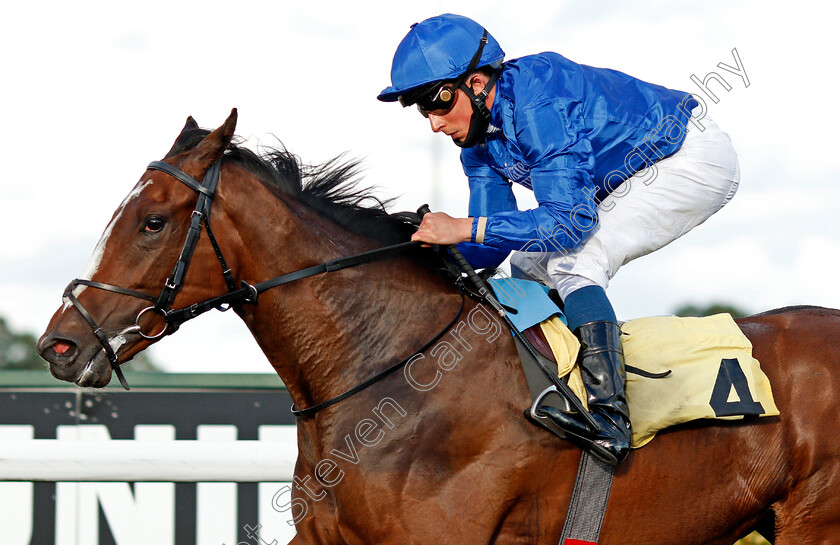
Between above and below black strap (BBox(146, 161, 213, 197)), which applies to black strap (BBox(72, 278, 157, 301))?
below

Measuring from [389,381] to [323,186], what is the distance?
725 mm

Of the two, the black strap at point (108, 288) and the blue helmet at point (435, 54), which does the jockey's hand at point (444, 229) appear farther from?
the black strap at point (108, 288)

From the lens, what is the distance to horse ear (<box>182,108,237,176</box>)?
2.67m

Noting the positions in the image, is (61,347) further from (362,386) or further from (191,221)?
(362,386)

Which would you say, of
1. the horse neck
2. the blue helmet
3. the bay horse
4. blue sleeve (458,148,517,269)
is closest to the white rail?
the bay horse

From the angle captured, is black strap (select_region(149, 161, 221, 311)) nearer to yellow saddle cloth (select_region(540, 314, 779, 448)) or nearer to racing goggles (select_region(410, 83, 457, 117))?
racing goggles (select_region(410, 83, 457, 117))

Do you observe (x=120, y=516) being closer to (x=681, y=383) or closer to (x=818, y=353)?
(x=681, y=383)

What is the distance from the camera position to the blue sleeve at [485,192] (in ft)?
10.8

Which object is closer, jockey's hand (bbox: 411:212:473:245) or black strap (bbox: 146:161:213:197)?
black strap (bbox: 146:161:213:197)

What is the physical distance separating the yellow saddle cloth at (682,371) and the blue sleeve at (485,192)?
504 mm

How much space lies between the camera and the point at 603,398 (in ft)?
8.71

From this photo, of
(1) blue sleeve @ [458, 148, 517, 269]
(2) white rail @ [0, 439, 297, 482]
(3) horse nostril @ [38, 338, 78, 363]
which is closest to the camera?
(3) horse nostril @ [38, 338, 78, 363]

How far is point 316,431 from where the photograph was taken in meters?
2.71

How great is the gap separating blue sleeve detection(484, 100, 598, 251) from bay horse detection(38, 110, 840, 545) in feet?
1.07
